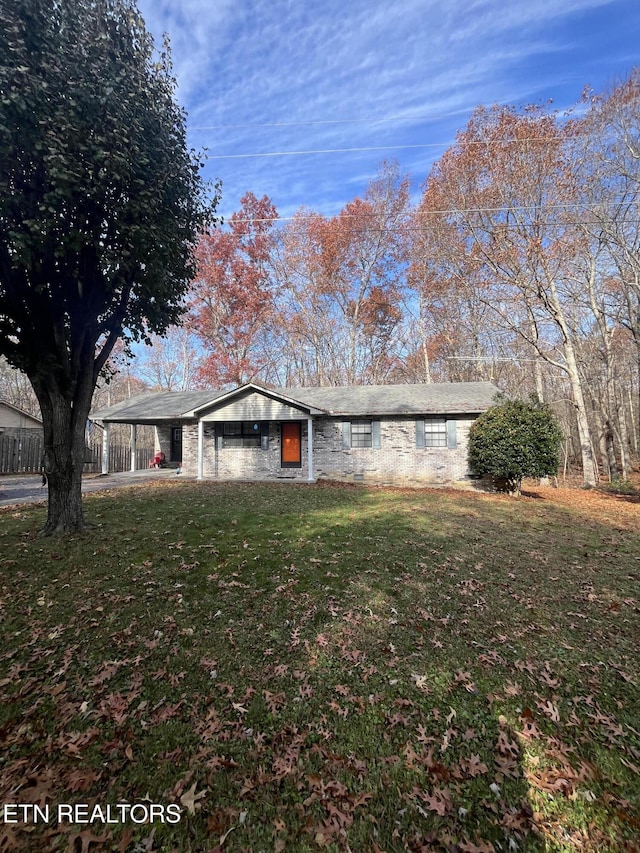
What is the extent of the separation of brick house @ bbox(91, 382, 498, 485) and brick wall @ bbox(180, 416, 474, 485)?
4cm

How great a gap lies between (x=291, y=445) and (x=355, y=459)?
272 centimetres

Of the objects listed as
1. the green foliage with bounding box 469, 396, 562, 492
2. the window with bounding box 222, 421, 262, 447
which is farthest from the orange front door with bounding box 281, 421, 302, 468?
the green foliage with bounding box 469, 396, 562, 492

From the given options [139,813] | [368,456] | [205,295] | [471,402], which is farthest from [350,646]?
[205,295]

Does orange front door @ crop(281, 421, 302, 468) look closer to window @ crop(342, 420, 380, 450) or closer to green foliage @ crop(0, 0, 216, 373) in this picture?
window @ crop(342, 420, 380, 450)

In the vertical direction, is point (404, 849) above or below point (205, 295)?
below

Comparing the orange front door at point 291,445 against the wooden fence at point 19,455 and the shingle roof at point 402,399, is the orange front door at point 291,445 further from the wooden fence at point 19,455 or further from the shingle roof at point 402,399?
the wooden fence at point 19,455

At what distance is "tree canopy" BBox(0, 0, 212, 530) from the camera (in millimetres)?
4508

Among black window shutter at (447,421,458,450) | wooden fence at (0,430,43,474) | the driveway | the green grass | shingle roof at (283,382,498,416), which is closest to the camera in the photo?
the green grass

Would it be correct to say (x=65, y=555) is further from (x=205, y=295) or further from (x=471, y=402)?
(x=205, y=295)

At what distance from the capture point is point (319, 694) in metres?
3.09

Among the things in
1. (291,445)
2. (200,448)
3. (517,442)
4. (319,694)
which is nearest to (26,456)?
(200,448)

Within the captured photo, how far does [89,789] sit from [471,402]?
15.0 metres

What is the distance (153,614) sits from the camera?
4090 mm

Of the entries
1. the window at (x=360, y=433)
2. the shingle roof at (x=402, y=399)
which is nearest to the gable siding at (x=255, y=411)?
the shingle roof at (x=402, y=399)
